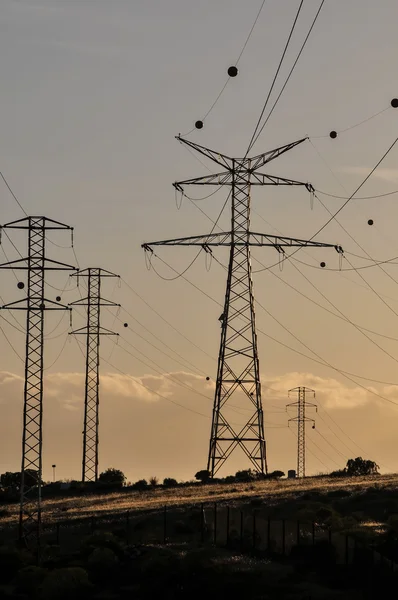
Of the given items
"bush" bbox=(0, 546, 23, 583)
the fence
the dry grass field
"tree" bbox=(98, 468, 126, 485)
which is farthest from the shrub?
"tree" bbox=(98, 468, 126, 485)

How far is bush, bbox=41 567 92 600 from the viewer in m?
53.3

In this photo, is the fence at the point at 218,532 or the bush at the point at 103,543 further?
the bush at the point at 103,543

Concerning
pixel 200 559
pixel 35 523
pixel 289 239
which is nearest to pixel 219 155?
pixel 289 239

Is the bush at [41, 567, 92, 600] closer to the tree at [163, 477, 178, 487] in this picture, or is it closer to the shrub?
the shrub

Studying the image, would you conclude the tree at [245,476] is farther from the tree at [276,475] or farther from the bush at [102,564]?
the bush at [102,564]

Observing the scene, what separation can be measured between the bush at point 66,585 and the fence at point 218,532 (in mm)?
9365

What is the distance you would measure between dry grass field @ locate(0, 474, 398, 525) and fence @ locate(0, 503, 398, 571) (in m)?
4.15

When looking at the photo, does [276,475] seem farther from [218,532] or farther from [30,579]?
[30,579]

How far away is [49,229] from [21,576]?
60.7 feet

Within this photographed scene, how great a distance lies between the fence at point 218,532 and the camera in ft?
190

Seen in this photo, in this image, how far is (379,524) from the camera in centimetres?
6562

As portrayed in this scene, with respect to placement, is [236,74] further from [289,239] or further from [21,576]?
[289,239]

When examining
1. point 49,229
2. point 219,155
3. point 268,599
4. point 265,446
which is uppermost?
point 219,155

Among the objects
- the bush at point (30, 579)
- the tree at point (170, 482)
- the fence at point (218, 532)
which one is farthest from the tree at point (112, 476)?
the bush at point (30, 579)
